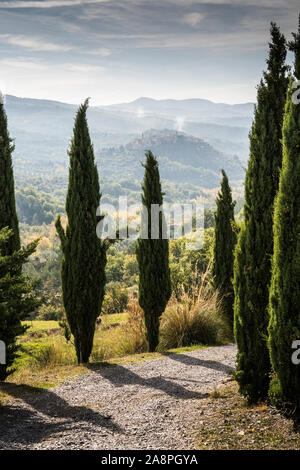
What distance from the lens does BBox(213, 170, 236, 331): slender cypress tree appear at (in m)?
11.7

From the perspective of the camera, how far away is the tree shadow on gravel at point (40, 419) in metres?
4.00

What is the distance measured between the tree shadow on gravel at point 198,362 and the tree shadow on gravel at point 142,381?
3.69ft

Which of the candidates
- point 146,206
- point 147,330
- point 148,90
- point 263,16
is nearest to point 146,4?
point 263,16

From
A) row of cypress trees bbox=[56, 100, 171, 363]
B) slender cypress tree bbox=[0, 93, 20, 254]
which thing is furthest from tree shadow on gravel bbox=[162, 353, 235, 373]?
slender cypress tree bbox=[0, 93, 20, 254]

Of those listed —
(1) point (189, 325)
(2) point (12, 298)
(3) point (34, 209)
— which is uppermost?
(3) point (34, 209)

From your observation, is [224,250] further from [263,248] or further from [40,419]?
[40,419]

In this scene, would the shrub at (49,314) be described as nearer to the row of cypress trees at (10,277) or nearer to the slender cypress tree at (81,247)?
the slender cypress tree at (81,247)

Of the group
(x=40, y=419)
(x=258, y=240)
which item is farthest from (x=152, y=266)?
(x=258, y=240)

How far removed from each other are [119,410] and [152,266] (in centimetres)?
442

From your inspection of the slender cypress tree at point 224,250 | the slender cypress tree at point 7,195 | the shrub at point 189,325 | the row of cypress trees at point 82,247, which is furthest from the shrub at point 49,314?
the slender cypress tree at point 7,195

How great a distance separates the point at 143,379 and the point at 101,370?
3.06 feet

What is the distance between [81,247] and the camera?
24.2 ft

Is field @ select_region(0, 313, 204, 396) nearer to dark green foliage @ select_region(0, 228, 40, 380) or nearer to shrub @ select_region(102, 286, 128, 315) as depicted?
dark green foliage @ select_region(0, 228, 40, 380)

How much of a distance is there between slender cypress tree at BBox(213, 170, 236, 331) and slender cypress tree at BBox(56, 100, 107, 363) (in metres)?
5.14
